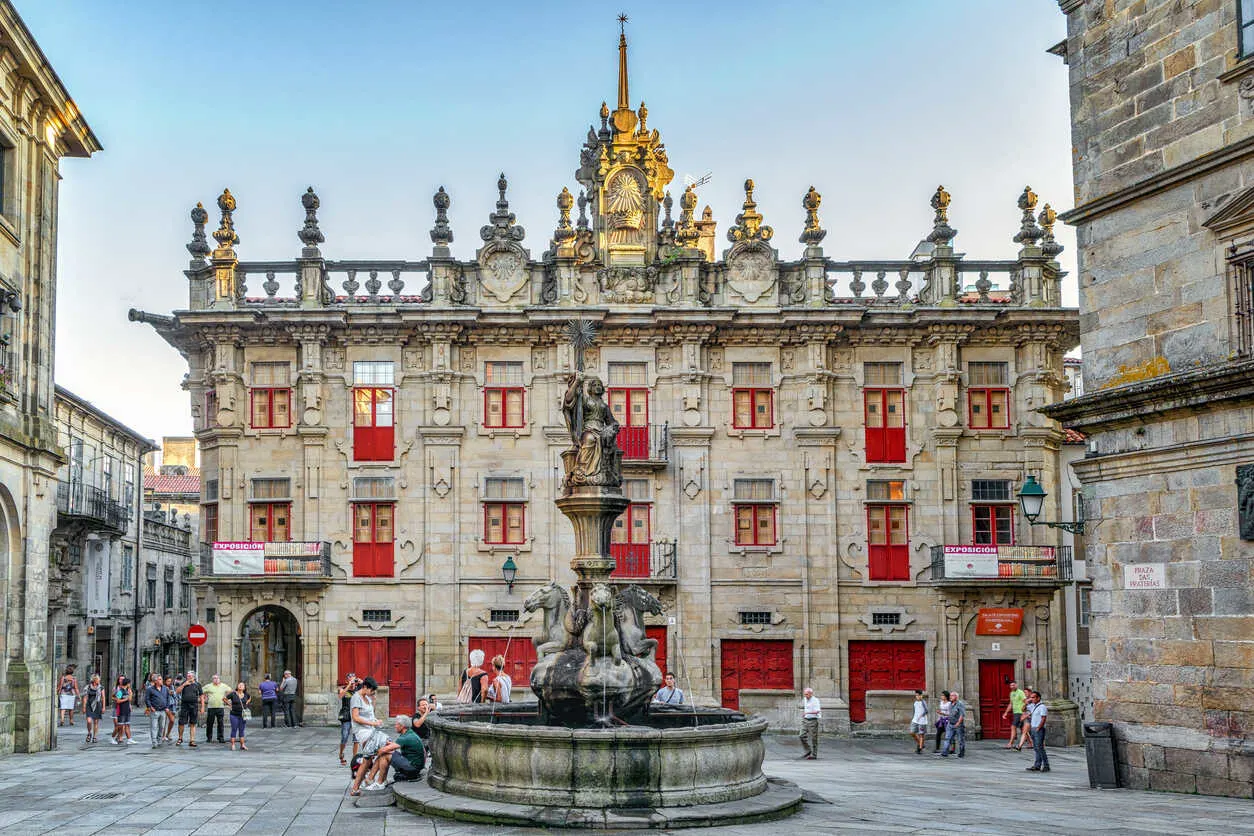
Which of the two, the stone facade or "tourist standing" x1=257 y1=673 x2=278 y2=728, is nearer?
the stone facade

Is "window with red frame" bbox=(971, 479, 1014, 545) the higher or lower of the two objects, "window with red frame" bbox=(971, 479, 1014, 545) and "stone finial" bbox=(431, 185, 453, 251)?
the lower

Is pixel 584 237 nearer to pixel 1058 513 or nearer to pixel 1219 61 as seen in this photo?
pixel 1058 513

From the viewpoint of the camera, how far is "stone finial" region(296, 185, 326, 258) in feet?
121

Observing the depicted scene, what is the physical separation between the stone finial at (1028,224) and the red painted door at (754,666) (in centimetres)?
1319

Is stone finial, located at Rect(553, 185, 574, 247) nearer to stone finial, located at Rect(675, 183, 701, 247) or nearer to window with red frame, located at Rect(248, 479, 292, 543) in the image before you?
stone finial, located at Rect(675, 183, 701, 247)

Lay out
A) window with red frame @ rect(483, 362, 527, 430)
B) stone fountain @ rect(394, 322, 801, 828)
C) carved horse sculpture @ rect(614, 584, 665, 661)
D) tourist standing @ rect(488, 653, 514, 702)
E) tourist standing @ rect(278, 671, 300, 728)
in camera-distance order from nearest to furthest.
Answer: stone fountain @ rect(394, 322, 801, 828) < carved horse sculpture @ rect(614, 584, 665, 661) < tourist standing @ rect(488, 653, 514, 702) < tourist standing @ rect(278, 671, 300, 728) < window with red frame @ rect(483, 362, 527, 430)

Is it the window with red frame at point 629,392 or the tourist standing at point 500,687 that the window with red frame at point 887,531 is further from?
the tourist standing at point 500,687

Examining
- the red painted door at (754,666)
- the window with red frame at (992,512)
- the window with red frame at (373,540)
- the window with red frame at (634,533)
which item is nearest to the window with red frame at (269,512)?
the window with red frame at (373,540)

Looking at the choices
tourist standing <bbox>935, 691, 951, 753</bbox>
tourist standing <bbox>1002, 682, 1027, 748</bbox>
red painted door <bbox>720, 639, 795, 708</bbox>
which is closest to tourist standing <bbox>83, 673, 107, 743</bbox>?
red painted door <bbox>720, 639, 795, 708</bbox>

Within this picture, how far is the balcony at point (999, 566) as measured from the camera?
3500 cm

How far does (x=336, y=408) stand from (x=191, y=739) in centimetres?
1247

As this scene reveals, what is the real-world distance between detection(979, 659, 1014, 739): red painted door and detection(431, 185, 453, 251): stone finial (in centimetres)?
1895

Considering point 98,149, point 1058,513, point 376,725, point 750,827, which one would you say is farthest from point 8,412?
point 1058,513

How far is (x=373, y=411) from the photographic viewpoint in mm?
36688
